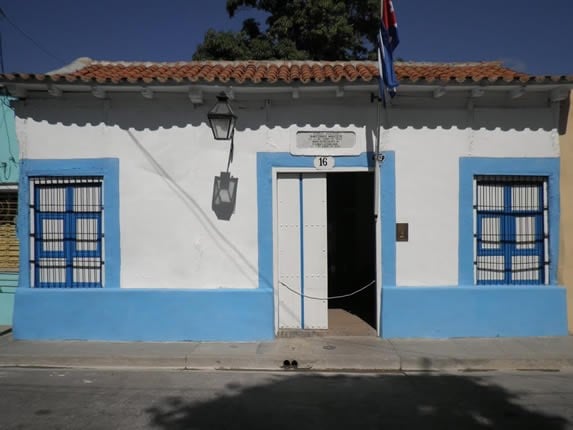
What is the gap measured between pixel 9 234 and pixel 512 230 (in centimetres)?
848

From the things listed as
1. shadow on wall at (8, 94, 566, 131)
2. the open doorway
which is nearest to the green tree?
the open doorway

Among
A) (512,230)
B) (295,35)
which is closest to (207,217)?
(512,230)

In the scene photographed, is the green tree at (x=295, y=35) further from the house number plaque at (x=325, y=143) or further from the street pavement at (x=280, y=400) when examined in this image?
the street pavement at (x=280, y=400)

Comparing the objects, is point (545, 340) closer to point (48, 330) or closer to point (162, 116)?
point (162, 116)

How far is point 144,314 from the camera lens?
704cm

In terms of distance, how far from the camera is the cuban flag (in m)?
6.32

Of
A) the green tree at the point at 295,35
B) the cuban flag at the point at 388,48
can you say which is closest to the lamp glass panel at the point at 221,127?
the cuban flag at the point at 388,48

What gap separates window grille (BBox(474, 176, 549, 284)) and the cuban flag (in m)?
2.24

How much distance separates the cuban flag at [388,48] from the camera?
632cm

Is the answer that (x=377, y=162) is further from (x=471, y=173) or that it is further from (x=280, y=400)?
(x=280, y=400)

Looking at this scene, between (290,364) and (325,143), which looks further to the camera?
(325,143)

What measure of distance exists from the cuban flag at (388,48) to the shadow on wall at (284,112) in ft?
2.16

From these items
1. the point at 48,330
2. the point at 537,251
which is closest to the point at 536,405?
the point at 537,251

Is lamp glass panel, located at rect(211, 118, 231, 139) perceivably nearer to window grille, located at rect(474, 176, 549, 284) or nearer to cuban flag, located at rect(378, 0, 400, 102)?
cuban flag, located at rect(378, 0, 400, 102)
